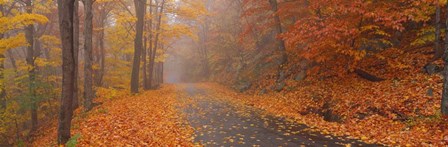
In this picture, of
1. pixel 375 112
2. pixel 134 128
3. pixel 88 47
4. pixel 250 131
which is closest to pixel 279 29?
pixel 375 112

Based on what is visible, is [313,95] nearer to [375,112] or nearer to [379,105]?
[379,105]

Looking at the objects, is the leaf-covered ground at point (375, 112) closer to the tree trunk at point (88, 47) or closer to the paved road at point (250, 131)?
the paved road at point (250, 131)

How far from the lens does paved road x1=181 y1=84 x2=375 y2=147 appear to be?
24.8ft

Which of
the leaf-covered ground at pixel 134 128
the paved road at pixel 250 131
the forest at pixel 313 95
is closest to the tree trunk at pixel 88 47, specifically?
the forest at pixel 313 95

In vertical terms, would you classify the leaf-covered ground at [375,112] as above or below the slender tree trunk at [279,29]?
below

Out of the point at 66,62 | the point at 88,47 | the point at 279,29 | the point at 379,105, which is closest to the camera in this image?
the point at 66,62

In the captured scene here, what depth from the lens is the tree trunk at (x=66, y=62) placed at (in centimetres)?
713

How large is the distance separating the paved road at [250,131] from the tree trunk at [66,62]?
146 inches

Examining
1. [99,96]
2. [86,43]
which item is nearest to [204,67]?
[99,96]

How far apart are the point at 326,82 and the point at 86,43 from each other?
1252cm

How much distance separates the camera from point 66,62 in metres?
7.34

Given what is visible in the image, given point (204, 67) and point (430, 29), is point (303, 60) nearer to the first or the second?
point (430, 29)

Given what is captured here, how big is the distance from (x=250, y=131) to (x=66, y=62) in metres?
5.68

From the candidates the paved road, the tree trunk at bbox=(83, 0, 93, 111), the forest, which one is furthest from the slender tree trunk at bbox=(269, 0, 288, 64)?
the tree trunk at bbox=(83, 0, 93, 111)
